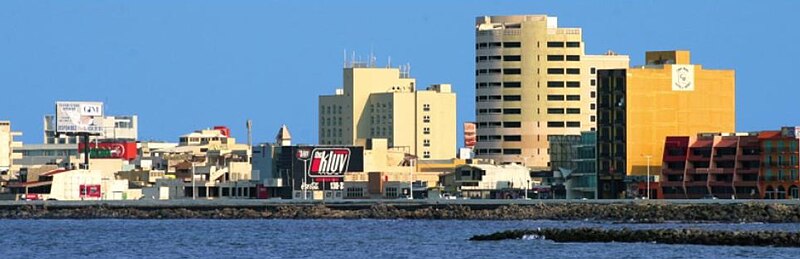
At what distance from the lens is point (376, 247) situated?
110000 millimetres

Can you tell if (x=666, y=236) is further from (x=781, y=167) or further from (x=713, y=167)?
(x=713, y=167)

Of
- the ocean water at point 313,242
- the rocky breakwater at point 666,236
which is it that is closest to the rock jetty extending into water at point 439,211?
the ocean water at point 313,242

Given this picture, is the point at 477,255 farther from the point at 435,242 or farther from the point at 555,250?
the point at 435,242

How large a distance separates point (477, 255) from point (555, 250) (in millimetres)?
4176

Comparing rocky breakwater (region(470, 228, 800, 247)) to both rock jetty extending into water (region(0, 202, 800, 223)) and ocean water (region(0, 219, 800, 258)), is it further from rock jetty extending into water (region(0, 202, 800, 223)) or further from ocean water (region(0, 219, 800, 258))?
rock jetty extending into water (region(0, 202, 800, 223))

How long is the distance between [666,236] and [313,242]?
788 inches

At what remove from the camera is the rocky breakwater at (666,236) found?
339ft

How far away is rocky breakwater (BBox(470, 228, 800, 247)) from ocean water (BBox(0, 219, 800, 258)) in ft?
5.15

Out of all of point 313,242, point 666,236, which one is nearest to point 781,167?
point 313,242

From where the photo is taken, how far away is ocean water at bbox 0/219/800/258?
101m

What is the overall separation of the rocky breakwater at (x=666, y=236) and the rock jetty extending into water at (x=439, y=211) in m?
28.6

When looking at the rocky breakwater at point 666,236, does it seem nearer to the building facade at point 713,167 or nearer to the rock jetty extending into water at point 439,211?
the rock jetty extending into water at point 439,211

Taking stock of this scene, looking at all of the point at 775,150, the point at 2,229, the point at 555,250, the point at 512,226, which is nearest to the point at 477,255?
the point at 555,250

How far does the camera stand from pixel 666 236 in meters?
108
